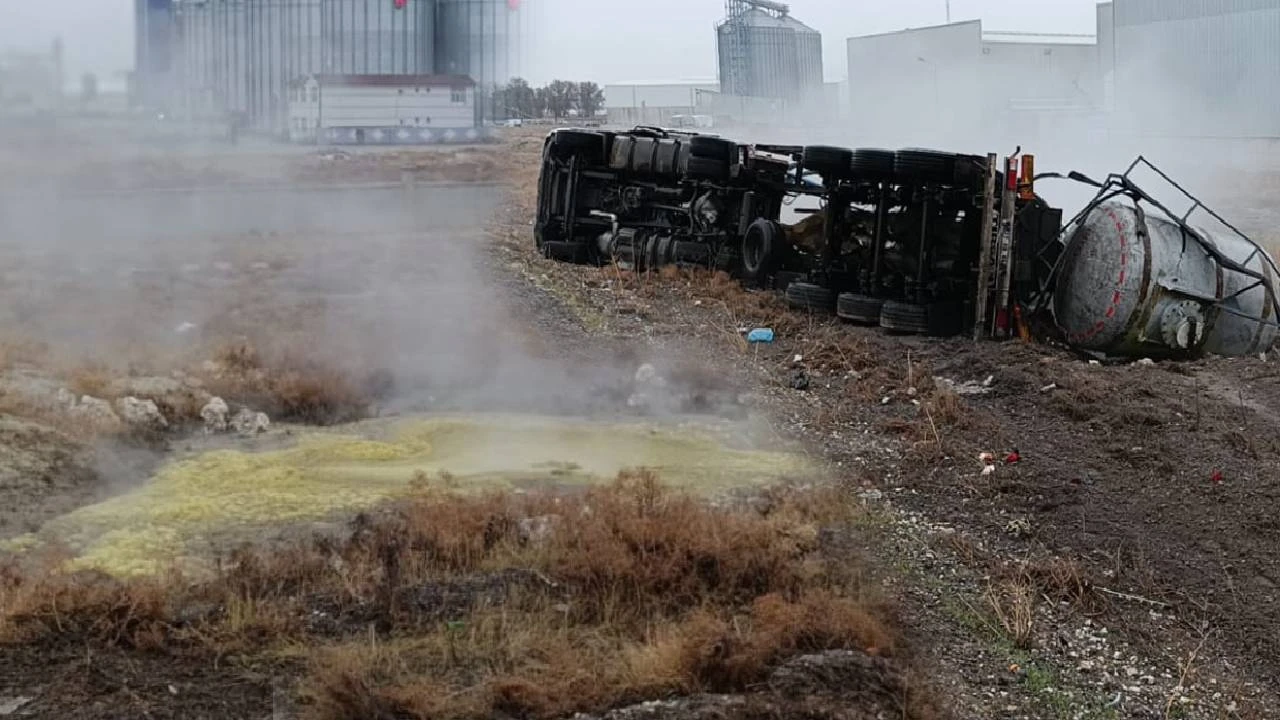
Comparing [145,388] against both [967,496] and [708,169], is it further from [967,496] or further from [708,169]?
[708,169]

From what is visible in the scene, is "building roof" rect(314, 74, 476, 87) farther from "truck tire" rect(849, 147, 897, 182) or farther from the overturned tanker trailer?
the overturned tanker trailer

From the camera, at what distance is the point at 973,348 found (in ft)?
42.0

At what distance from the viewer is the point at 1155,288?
12.1 metres

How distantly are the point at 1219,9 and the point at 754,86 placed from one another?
18190 mm

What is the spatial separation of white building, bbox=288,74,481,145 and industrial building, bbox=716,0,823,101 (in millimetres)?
14530

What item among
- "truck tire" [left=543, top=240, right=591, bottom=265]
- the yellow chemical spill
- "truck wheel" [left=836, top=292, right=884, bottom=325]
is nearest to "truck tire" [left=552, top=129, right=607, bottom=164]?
"truck tire" [left=543, top=240, right=591, bottom=265]

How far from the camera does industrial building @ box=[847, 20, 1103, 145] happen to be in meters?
42.7

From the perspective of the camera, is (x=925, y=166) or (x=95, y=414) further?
(x=925, y=166)

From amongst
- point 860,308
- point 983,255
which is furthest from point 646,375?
point 983,255

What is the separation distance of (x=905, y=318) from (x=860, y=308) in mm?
752

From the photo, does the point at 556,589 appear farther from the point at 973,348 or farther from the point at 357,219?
the point at 357,219

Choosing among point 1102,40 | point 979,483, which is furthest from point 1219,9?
point 979,483

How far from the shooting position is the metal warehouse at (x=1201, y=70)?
39.4 m

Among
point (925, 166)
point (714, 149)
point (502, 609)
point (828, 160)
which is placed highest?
point (714, 149)
